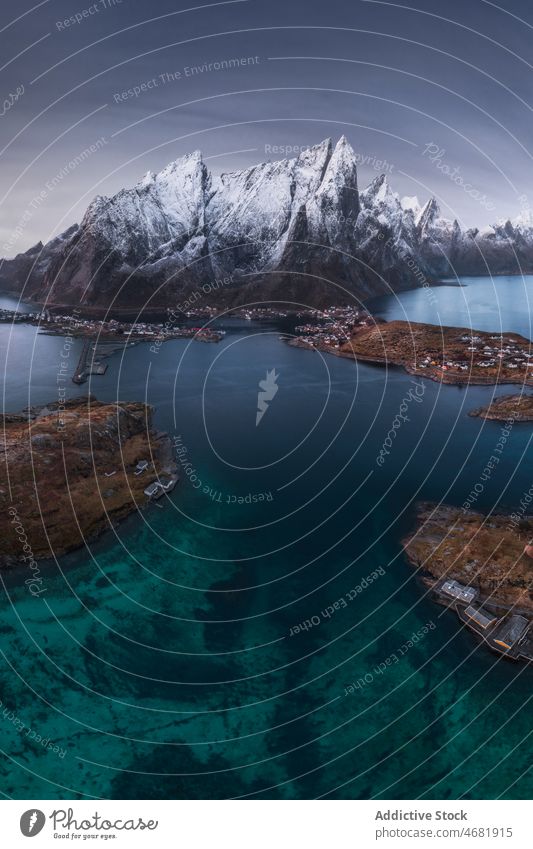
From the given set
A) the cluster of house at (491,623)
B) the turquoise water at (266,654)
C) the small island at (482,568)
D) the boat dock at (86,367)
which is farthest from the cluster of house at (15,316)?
the cluster of house at (491,623)

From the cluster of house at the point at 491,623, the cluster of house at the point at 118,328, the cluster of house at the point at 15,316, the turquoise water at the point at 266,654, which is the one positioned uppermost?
the cluster of house at the point at 118,328

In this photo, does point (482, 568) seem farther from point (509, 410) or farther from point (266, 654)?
point (509, 410)

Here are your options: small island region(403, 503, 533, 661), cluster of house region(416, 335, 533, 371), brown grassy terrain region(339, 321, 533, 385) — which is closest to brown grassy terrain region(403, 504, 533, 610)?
small island region(403, 503, 533, 661)

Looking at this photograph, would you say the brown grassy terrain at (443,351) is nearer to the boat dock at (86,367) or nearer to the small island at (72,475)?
the boat dock at (86,367)

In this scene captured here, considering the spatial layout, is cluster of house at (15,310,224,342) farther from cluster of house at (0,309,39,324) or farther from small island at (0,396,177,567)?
small island at (0,396,177,567)

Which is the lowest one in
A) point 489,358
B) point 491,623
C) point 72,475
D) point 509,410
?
point 72,475

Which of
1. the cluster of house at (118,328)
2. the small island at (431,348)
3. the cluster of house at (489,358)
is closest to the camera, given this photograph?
the small island at (431,348)

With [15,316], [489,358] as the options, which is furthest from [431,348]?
[15,316]

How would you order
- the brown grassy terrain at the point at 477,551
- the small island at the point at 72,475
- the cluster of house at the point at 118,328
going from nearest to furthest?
the brown grassy terrain at the point at 477,551
the small island at the point at 72,475
the cluster of house at the point at 118,328
